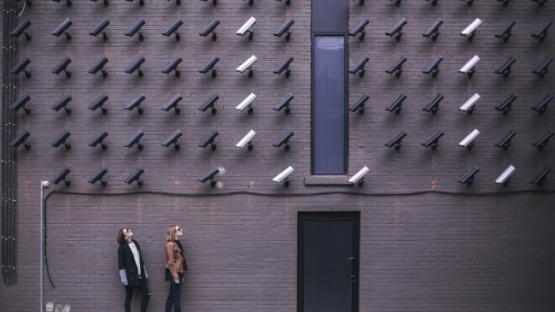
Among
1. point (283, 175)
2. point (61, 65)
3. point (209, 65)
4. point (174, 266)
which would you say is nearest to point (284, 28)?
point (209, 65)

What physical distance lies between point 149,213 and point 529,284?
6.75 meters

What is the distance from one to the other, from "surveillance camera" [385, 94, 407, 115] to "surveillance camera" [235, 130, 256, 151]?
7.82 ft

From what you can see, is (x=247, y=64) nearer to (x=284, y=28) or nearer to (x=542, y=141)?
(x=284, y=28)

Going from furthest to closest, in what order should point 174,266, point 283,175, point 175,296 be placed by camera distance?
point 283,175, point 175,296, point 174,266

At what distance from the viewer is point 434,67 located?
11.5 meters

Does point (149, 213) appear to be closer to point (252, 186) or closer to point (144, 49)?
point (252, 186)

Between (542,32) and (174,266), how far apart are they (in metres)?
7.50

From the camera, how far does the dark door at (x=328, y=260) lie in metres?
11.6

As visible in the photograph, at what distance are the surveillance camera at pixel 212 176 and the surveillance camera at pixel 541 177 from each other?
213 inches

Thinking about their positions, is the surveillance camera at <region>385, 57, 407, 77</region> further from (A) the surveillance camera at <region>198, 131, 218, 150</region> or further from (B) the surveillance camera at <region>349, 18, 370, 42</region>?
(A) the surveillance camera at <region>198, 131, 218, 150</region>

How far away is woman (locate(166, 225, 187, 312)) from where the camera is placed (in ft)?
36.0

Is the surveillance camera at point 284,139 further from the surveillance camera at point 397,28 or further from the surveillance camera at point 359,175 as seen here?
the surveillance camera at point 397,28

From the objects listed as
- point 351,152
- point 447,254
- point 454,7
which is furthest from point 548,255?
point 454,7

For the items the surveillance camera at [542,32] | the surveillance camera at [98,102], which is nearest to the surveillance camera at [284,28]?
the surveillance camera at [98,102]
